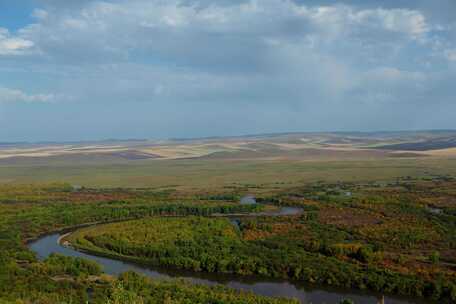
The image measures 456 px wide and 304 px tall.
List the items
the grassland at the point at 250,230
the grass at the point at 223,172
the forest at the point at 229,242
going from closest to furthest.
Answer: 1. the forest at the point at 229,242
2. the grassland at the point at 250,230
3. the grass at the point at 223,172

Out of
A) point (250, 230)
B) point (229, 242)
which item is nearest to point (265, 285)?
point (229, 242)

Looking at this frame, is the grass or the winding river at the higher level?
the grass

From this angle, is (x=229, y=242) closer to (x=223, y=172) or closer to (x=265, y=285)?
(x=265, y=285)

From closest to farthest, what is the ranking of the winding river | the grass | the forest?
the forest < the winding river < the grass

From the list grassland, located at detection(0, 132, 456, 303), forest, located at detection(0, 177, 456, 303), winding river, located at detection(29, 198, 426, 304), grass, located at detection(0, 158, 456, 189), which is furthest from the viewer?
grass, located at detection(0, 158, 456, 189)

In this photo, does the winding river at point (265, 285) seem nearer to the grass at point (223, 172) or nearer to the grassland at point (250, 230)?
the grassland at point (250, 230)

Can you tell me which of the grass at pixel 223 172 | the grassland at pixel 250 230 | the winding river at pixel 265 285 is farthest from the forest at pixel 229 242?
the grass at pixel 223 172

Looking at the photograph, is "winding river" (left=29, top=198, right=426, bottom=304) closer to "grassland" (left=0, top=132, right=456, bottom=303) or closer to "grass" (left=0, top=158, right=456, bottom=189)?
"grassland" (left=0, top=132, right=456, bottom=303)

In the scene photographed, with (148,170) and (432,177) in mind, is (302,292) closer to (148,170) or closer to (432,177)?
(432,177)

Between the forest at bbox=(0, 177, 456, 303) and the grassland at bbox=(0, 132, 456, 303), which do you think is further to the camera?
the grassland at bbox=(0, 132, 456, 303)

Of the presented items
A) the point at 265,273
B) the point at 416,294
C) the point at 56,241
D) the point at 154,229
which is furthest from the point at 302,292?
the point at 56,241

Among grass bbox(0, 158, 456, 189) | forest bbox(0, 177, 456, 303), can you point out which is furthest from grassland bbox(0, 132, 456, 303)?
grass bbox(0, 158, 456, 189)
